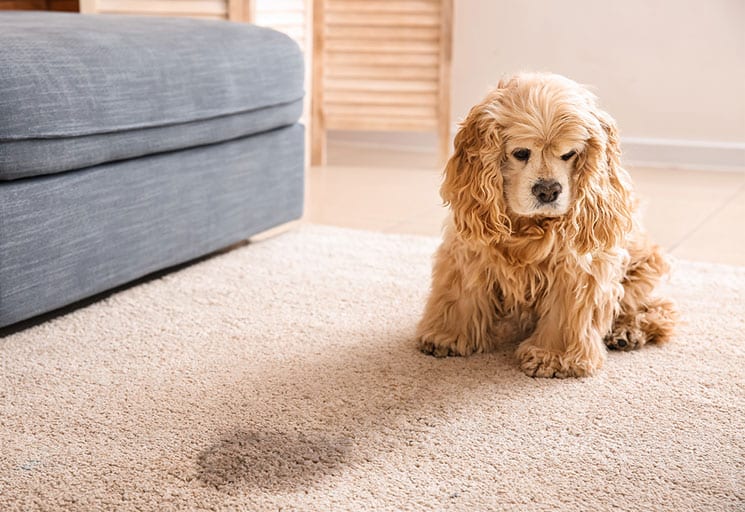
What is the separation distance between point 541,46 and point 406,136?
2.74ft

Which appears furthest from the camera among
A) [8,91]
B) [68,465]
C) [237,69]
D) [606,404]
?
[237,69]

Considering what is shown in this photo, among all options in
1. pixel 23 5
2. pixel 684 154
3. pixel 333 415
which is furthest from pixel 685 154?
pixel 333 415

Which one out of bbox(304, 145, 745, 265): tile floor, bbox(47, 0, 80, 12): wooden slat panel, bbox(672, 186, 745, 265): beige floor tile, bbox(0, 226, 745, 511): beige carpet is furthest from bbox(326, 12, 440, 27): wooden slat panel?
bbox(0, 226, 745, 511): beige carpet

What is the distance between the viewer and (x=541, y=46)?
4254 mm

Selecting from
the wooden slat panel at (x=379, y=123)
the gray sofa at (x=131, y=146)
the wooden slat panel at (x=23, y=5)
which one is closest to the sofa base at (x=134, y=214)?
the gray sofa at (x=131, y=146)

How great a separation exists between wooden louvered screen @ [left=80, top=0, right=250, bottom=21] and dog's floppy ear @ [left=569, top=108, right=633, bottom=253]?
1.89m

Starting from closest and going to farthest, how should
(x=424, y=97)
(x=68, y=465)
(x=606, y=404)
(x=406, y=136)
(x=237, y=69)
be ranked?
(x=68, y=465)
(x=606, y=404)
(x=237, y=69)
(x=424, y=97)
(x=406, y=136)

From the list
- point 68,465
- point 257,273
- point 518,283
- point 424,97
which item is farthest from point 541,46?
point 68,465

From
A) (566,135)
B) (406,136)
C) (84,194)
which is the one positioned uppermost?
(566,135)

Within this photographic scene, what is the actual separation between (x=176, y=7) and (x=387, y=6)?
1138mm

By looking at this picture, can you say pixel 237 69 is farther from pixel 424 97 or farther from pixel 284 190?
pixel 424 97

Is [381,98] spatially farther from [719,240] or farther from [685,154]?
[719,240]

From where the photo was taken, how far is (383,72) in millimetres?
4141

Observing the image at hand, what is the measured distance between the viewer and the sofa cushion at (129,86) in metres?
1.75
